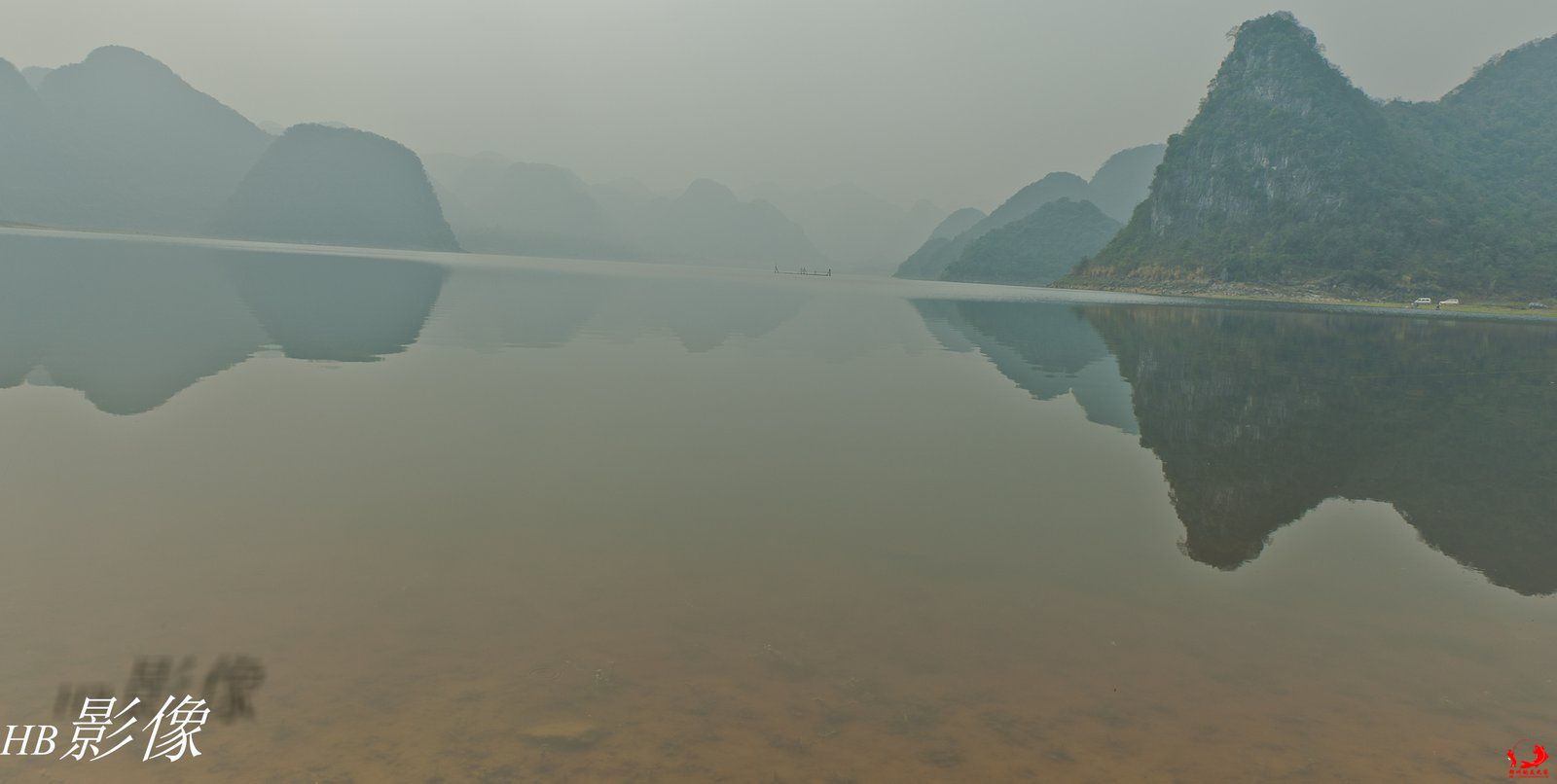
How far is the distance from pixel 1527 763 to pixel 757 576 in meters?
7.49

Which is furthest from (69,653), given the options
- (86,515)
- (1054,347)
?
(1054,347)

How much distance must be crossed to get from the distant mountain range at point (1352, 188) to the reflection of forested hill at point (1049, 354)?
109250 millimetres

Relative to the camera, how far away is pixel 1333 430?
66.9 ft

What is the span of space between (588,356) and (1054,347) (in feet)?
88.5

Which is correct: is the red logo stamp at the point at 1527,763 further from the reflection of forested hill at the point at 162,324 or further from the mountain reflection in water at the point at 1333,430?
the reflection of forested hill at the point at 162,324

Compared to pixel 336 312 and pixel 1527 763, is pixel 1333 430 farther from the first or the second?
pixel 336 312

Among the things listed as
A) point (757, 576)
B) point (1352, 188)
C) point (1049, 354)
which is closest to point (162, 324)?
point (757, 576)

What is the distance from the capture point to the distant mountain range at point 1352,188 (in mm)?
132000

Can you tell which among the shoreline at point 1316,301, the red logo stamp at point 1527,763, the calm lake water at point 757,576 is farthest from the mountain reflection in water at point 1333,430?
the shoreline at point 1316,301

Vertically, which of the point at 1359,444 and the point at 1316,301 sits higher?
the point at 1316,301

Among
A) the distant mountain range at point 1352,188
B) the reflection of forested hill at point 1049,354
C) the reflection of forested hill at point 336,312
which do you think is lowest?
the reflection of forested hill at point 1049,354

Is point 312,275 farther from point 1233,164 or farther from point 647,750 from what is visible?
point 1233,164

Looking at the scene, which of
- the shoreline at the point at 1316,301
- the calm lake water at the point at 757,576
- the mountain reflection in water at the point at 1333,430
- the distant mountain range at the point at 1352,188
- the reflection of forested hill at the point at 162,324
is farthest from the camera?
the distant mountain range at the point at 1352,188

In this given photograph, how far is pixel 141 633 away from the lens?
6.84 metres
